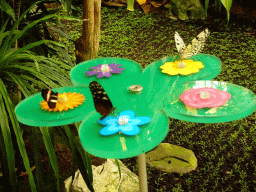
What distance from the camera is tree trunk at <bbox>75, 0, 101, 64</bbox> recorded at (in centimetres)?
171

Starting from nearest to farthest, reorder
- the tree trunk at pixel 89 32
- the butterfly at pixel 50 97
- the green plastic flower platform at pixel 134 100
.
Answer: the green plastic flower platform at pixel 134 100
the butterfly at pixel 50 97
the tree trunk at pixel 89 32

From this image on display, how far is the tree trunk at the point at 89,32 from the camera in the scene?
1.71m

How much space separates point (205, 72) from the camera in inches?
43.1

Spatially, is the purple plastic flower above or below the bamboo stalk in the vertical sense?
above

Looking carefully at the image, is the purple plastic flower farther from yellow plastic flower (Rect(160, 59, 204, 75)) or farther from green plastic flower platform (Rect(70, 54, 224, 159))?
yellow plastic flower (Rect(160, 59, 204, 75))

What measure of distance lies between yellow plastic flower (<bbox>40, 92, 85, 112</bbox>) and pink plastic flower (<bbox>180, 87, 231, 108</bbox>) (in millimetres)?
302

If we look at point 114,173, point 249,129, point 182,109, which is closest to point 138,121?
point 182,109

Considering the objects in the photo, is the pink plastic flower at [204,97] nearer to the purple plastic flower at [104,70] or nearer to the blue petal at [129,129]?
the blue petal at [129,129]

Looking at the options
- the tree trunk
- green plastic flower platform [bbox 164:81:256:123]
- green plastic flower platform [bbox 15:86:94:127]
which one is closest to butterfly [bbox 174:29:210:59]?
green plastic flower platform [bbox 164:81:256:123]

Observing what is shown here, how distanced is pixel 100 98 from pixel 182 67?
0.40 m

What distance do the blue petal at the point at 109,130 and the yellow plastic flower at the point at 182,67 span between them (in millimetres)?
346

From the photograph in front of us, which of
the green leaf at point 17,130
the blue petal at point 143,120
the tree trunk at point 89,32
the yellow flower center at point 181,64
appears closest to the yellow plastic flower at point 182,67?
the yellow flower center at point 181,64

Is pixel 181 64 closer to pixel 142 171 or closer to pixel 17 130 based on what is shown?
pixel 142 171

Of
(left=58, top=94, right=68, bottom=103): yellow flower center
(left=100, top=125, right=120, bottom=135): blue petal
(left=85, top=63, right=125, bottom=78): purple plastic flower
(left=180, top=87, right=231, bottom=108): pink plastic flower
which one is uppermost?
(left=180, top=87, right=231, bottom=108): pink plastic flower
